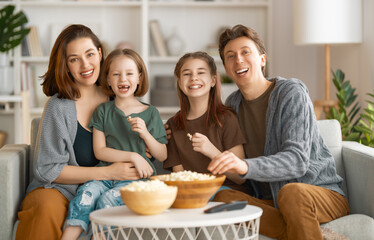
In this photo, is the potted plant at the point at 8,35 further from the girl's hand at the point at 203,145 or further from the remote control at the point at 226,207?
the remote control at the point at 226,207

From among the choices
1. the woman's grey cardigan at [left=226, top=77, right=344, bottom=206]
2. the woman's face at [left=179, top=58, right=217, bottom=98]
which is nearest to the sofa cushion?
the woman's grey cardigan at [left=226, top=77, right=344, bottom=206]

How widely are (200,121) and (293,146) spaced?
1.57 ft

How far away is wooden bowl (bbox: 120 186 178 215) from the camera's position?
1.66 m

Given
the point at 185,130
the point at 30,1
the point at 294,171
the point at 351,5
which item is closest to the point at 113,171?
the point at 185,130

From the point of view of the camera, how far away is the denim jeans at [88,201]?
215 cm

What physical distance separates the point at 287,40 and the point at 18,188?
11.4ft

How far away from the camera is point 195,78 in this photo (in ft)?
8.00

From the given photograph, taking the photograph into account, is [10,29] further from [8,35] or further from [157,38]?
[157,38]

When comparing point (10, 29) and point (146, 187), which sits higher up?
point (10, 29)

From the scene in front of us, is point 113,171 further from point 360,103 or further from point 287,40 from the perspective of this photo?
point 287,40

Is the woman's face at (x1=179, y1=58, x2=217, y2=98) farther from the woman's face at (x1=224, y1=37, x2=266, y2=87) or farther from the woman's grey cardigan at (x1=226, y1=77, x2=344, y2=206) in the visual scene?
the woman's grey cardigan at (x1=226, y1=77, x2=344, y2=206)

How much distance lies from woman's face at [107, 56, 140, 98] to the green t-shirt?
9cm

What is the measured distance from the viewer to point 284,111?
91.0 inches

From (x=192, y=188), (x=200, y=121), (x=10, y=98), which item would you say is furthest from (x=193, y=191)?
(x=10, y=98)
